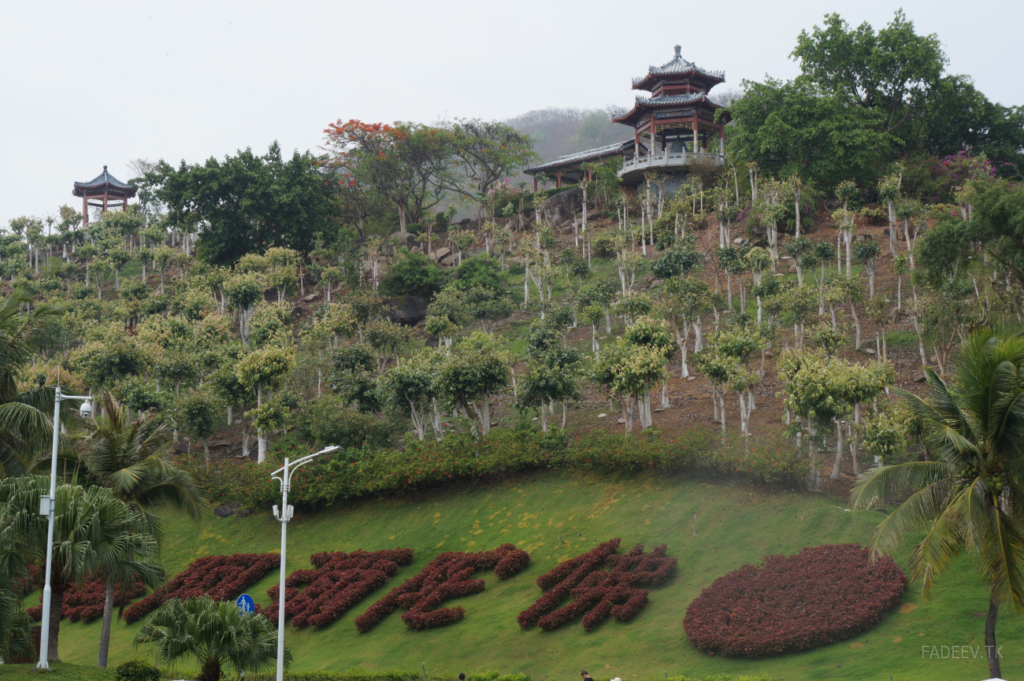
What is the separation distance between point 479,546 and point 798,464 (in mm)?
10173

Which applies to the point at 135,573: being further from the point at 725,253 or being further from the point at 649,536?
the point at 725,253

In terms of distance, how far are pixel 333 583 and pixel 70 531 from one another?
908 centimetres

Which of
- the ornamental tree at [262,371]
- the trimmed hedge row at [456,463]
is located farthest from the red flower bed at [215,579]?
the ornamental tree at [262,371]

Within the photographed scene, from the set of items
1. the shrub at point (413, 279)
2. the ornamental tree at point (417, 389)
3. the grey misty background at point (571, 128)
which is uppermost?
the grey misty background at point (571, 128)

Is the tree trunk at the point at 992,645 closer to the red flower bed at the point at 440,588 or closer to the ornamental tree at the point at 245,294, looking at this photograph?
the red flower bed at the point at 440,588

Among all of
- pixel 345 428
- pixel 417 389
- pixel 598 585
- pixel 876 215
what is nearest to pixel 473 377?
pixel 417 389

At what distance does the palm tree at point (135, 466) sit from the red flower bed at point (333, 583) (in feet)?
14.8

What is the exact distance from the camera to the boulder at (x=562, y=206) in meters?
64.6

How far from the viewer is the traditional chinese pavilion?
86188mm

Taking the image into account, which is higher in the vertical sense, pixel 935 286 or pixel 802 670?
pixel 935 286

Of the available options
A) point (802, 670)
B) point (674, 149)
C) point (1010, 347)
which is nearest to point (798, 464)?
point (802, 670)

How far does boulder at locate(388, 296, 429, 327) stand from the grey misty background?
71.7 m

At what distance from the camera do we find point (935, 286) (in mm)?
27938

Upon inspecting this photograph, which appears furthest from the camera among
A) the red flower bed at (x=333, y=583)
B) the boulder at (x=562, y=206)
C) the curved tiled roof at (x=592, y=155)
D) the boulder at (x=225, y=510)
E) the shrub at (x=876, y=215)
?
the curved tiled roof at (x=592, y=155)
